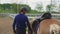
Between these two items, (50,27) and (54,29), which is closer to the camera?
(54,29)

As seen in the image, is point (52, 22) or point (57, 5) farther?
point (57, 5)

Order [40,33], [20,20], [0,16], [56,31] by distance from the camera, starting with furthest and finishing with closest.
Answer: [0,16] < [20,20] < [40,33] < [56,31]

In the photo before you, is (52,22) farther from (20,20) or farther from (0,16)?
(0,16)

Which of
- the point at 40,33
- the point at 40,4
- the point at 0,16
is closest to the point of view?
the point at 40,33

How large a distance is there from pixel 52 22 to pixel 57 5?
20.6 metres

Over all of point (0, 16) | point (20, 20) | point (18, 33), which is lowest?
point (0, 16)

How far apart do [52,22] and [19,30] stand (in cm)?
141

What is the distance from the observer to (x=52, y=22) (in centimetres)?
689

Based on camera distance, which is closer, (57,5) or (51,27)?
(51,27)

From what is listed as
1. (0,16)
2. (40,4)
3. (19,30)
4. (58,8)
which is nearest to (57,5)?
(58,8)

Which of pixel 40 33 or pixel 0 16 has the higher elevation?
pixel 40 33

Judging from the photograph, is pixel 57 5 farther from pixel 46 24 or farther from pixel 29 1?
pixel 46 24

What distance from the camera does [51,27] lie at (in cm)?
673

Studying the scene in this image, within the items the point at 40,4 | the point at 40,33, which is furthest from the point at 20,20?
the point at 40,4
